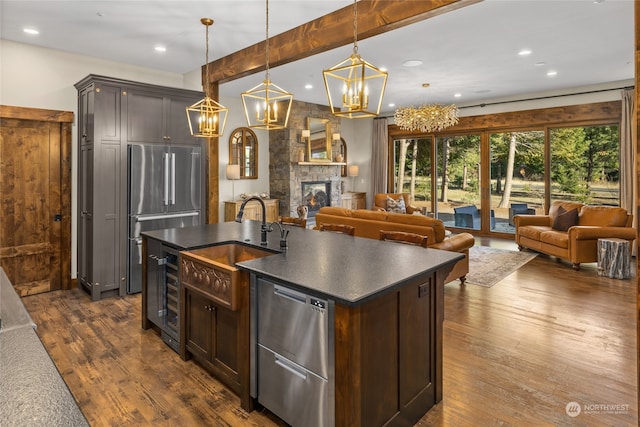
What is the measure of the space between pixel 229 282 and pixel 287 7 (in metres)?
2.74

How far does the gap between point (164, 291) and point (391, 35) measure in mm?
3859

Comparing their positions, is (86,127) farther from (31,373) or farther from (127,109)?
(31,373)

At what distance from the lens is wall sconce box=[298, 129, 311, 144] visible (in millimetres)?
8641

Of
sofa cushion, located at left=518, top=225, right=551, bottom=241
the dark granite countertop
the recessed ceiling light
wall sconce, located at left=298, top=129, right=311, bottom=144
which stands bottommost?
sofa cushion, located at left=518, top=225, right=551, bottom=241

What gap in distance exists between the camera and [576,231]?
5707 mm

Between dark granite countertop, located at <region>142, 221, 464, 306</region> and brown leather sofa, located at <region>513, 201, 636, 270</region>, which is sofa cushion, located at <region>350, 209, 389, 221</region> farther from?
brown leather sofa, located at <region>513, 201, 636, 270</region>

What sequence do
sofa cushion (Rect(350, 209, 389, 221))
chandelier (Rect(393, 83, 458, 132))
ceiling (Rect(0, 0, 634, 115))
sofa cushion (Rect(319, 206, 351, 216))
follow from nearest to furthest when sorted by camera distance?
ceiling (Rect(0, 0, 634, 115)), sofa cushion (Rect(350, 209, 389, 221)), sofa cushion (Rect(319, 206, 351, 216)), chandelier (Rect(393, 83, 458, 132))

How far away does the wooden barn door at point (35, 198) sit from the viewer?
14.7ft

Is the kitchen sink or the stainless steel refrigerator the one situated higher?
the stainless steel refrigerator

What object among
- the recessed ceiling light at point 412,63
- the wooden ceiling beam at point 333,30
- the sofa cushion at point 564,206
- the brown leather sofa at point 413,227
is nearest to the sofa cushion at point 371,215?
the brown leather sofa at point 413,227

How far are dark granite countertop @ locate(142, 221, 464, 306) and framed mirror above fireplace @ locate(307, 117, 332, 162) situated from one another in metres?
5.79

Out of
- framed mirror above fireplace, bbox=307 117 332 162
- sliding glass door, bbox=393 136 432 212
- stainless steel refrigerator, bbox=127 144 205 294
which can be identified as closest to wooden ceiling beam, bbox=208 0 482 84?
stainless steel refrigerator, bbox=127 144 205 294

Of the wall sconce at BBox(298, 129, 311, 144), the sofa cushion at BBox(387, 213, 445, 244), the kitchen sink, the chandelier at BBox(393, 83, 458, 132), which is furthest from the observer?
the wall sconce at BBox(298, 129, 311, 144)

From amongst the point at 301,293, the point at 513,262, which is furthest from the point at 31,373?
the point at 513,262
